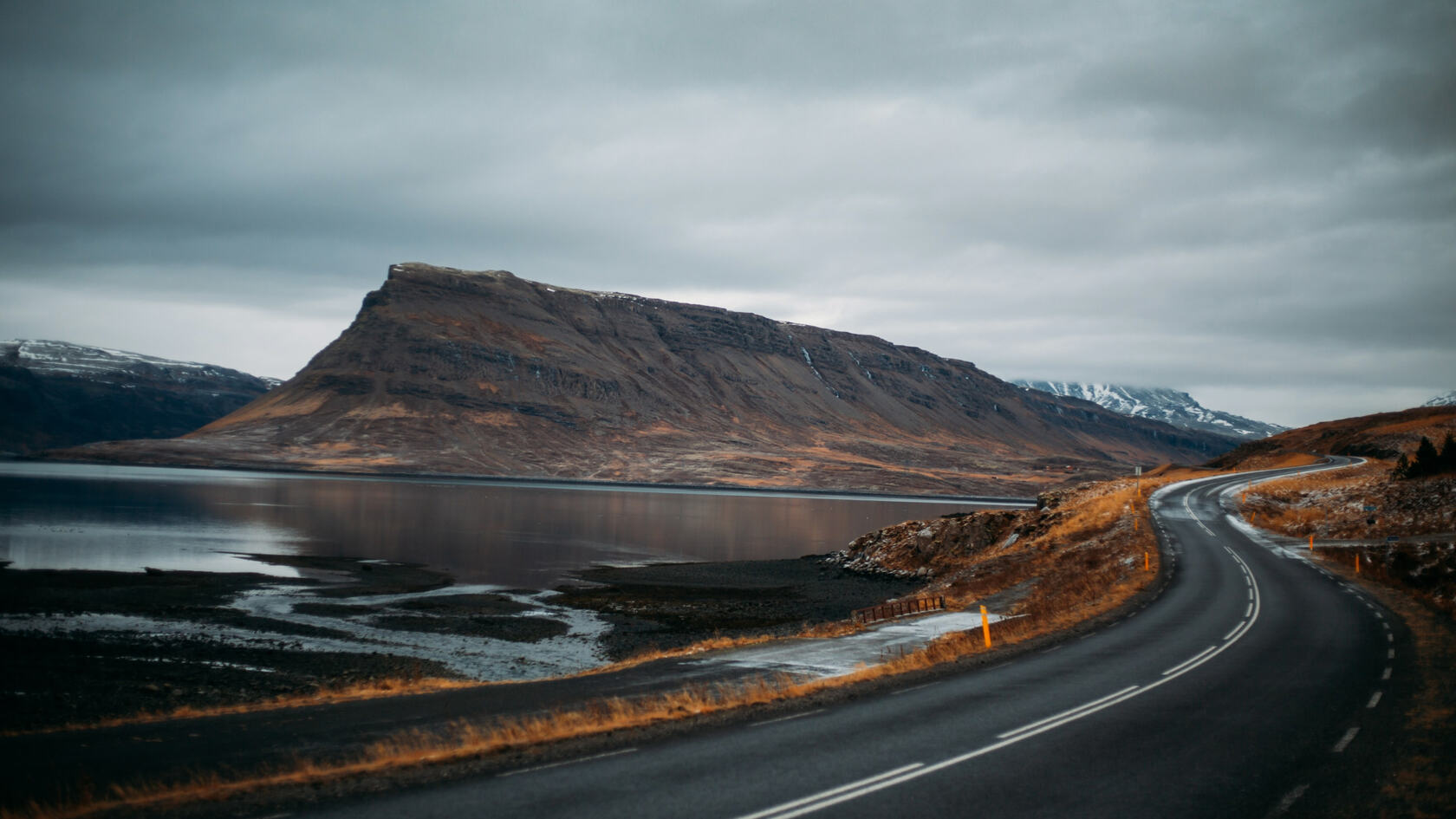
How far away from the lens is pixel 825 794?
9.42 metres

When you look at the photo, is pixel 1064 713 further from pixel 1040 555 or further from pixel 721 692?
pixel 1040 555

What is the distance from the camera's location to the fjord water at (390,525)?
5381 cm

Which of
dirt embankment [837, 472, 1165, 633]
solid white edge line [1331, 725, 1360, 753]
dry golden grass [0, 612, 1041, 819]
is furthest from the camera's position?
dirt embankment [837, 472, 1165, 633]

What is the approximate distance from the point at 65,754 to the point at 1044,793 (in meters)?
14.1

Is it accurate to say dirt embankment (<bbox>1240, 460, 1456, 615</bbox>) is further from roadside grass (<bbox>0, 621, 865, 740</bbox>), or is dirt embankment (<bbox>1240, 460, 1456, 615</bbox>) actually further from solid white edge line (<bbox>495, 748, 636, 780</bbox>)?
solid white edge line (<bbox>495, 748, 636, 780</bbox>)

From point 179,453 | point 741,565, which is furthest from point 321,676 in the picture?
point 179,453

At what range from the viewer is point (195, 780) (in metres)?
10.8

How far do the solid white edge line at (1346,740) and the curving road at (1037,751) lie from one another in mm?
49

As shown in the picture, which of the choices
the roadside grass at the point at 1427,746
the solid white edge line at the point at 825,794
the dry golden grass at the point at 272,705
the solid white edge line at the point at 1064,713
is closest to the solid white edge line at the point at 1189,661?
the solid white edge line at the point at 1064,713

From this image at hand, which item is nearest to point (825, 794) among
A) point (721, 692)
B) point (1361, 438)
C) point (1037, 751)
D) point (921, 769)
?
point (921, 769)

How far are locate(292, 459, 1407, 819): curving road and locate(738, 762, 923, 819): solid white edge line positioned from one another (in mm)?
30

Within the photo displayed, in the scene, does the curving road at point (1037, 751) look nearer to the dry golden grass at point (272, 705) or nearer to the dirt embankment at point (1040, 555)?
the dirt embankment at point (1040, 555)

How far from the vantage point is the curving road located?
30.3 feet

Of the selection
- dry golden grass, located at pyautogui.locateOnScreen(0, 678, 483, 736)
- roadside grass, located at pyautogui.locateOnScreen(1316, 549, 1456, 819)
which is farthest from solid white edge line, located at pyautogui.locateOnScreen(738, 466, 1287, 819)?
dry golden grass, located at pyautogui.locateOnScreen(0, 678, 483, 736)
